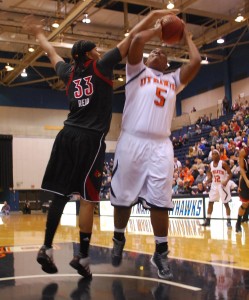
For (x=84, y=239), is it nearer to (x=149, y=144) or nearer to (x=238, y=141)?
(x=149, y=144)

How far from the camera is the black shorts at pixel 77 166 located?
3.62 m

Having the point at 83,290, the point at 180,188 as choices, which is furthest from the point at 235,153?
the point at 83,290

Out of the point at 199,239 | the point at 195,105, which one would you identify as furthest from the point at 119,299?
the point at 195,105

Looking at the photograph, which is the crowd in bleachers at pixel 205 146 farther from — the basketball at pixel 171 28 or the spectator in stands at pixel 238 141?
the basketball at pixel 171 28

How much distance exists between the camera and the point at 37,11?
716 inches

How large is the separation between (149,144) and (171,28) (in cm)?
100

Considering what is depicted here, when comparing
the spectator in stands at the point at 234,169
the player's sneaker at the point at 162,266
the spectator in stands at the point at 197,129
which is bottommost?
the player's sneaker at the point at 162,266

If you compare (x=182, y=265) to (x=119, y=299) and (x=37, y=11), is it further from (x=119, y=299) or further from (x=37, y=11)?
(x=37, y=11)

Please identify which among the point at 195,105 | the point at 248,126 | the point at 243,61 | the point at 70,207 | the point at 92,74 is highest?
the point at 243,61

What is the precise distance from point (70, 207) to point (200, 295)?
18.5 m

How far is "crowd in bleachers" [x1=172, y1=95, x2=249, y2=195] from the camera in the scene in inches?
596

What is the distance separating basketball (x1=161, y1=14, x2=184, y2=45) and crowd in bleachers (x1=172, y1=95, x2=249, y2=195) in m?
8.51

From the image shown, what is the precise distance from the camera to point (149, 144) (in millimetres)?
3812

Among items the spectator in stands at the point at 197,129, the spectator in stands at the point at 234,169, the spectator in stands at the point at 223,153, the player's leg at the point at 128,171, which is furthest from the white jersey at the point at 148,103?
the spectator in stands at the point at 197,129
